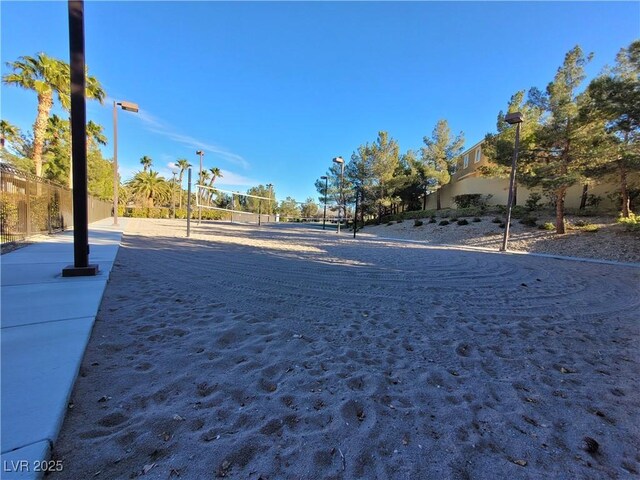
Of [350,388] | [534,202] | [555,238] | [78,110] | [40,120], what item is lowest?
[350,388]

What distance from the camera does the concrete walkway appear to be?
149 centimetres

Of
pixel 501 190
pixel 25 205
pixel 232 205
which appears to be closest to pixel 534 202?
pixel 501 190

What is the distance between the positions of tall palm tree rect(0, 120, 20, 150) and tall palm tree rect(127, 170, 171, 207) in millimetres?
20539

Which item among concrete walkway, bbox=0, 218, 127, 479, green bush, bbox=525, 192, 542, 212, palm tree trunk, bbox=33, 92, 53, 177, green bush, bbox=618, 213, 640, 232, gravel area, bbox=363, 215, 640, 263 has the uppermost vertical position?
palm tree trunk, bbox=33, 92, 53, 177

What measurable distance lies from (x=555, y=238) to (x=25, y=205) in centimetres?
1914

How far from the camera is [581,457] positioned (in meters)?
1.66

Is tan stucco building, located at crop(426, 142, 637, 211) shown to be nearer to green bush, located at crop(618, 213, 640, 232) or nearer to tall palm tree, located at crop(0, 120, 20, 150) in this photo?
green bush, located at crop(618, 213, 640, 232)

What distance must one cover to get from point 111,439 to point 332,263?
241 inches

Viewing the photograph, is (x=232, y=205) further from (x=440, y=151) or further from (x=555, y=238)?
(x=555, y=238)

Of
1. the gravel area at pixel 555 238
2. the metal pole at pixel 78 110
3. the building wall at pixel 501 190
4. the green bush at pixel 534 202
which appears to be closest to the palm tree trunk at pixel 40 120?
the metal pole at pixel 78 110

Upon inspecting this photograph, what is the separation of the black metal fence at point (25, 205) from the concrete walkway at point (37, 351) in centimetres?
405

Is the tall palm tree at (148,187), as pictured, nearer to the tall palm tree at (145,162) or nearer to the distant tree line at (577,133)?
the tall palm tree at (145,162)

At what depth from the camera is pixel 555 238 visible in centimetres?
1284

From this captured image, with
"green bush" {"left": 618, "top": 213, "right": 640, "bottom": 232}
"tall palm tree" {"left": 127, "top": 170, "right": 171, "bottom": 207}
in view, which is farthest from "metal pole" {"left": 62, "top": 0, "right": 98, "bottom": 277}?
"tall palm tree" {"left": 127, "top": 170, "right": 171, "bottom": 207}
